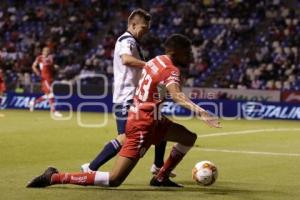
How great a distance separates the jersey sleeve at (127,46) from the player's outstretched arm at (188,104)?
1324 millimetres

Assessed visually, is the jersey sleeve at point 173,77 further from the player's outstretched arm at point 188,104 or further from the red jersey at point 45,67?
the red jersey at point 45,67

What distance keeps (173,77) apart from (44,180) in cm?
210

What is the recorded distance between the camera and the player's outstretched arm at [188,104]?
7863mm

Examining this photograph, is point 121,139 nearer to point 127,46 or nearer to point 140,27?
point 127,46

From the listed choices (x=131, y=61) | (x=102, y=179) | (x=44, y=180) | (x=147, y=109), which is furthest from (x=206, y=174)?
(x=44, y=180)

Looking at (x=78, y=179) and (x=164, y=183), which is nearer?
(x=78, y=179)

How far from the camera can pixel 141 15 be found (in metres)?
9.54

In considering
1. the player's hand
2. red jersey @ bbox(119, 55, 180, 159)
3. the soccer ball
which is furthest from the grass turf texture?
the player's hand

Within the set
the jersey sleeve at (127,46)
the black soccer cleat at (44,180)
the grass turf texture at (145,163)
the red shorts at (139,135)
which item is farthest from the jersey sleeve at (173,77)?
the black soccer cleat at (44,180)

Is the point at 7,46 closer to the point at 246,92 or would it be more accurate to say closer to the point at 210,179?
the point at 246,92

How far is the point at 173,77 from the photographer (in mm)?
8367

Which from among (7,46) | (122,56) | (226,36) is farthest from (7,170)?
(7,46)

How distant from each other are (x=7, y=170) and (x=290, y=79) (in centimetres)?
1922

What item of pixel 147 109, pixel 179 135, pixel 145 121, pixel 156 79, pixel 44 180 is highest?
pixel 156 79
